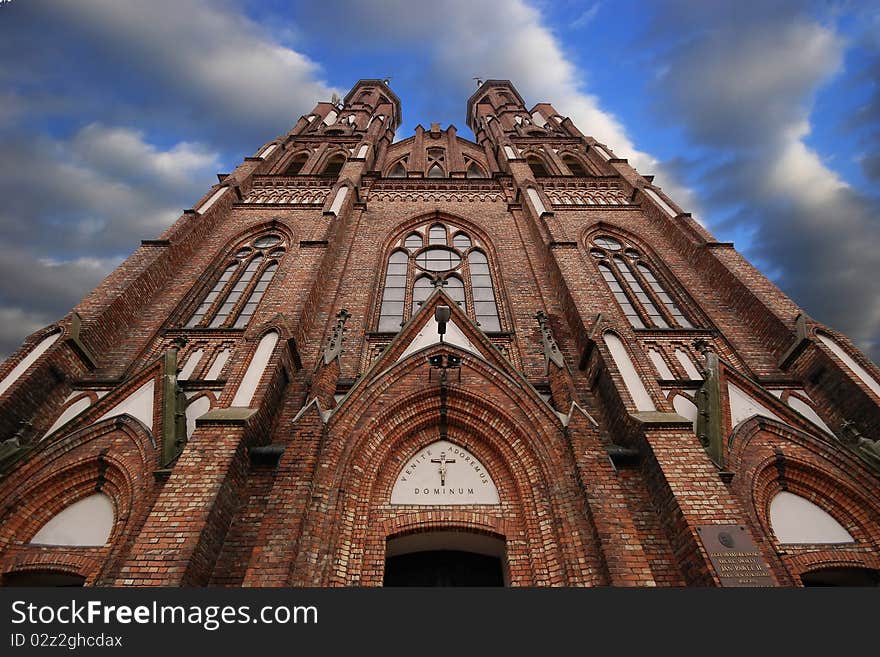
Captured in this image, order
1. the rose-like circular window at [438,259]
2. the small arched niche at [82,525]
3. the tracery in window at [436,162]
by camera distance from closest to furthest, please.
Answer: the small arched niche at [82,525]
the rose-like circular window at [438,259]
the tracery in window at [436,162]

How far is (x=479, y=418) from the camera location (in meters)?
7.01

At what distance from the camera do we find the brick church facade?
17.2 feet

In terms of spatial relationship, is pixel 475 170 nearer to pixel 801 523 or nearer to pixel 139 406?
pixel 139 406

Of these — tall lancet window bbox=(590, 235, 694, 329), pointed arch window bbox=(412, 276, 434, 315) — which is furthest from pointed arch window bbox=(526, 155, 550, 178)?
pointed arch window bbox=(412, 276, 434, 315)

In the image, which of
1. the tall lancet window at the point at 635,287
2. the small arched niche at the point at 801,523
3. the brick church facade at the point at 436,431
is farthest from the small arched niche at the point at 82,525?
the tall lancet window at the point at 635,287

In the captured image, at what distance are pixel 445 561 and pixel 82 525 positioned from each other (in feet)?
17.7

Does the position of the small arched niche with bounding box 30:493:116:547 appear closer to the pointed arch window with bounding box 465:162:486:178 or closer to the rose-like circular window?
the rose-like circular window

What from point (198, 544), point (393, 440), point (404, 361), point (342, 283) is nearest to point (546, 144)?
point (342, 283)

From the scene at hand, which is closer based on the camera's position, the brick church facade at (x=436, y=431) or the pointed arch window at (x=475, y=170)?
the brick church facade at (x=436, y=431)

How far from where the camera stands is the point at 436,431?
7.11 m

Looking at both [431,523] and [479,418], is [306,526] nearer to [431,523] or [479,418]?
[431,523]

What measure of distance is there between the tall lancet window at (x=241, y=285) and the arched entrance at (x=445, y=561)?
587 centimetres

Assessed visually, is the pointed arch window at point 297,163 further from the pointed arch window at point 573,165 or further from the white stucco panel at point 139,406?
the white stucco panel at point 139,406

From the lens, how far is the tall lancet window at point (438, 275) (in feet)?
32.9
